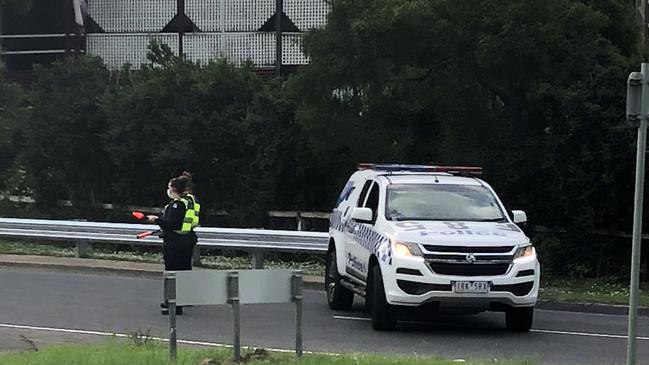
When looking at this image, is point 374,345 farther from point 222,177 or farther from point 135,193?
point 135,193

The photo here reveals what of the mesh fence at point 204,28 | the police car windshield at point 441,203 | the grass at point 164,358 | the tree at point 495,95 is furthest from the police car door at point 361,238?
the mesh fence at point 204,28

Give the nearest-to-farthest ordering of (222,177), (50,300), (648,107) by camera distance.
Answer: (648,107) → (50,300) → (222,177)

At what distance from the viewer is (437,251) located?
12.0m

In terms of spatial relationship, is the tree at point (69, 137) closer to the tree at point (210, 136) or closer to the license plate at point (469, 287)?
the tree at point (210, 136)

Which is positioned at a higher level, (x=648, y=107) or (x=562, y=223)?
(x=648, y=107)

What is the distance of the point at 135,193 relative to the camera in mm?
25562

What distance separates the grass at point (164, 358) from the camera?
331 inches

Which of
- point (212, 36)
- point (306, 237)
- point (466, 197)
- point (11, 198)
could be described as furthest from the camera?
point (212, 36)

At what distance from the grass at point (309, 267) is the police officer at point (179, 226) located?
559 cm

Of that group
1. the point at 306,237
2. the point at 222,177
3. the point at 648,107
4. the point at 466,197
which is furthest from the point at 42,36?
the point at 648,107

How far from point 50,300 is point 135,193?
10959 mm

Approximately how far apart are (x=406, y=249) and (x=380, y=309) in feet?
2.63

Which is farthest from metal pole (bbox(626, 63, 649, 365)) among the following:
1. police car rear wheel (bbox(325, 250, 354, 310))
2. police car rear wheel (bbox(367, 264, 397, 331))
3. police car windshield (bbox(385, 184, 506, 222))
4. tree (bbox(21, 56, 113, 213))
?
tree (bbox(21, 56, 113, 213))

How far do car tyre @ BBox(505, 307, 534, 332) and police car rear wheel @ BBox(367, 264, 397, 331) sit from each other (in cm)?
139
